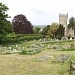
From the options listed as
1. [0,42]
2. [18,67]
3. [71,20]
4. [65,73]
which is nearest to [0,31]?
[0,42]

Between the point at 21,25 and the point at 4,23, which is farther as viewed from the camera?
the point at 21,25

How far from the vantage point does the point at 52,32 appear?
75.9 m

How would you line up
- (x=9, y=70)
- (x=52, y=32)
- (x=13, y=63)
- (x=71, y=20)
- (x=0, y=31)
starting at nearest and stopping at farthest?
(x=9, y=70), (x=13, y=63), (x=0, y=31), (x=52, y=32), (x=71, y=20)

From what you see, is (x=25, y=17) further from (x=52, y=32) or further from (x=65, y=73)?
(x=65, y=73)

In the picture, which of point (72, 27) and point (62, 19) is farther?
point (62, 19)

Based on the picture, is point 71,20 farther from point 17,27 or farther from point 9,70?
point 9,70

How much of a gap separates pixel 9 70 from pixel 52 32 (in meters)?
55.2

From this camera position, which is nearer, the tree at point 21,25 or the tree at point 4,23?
the tree at point 4,23

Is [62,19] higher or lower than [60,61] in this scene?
higher

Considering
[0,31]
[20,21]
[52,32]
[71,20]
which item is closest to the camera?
[0,31]

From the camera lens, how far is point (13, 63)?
2481 cm

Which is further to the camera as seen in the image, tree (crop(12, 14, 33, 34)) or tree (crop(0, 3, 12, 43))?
tree (crop(12, 14, 33, 34))

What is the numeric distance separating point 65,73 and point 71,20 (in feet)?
235

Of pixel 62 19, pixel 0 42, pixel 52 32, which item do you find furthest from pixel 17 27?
pixel 0 42
